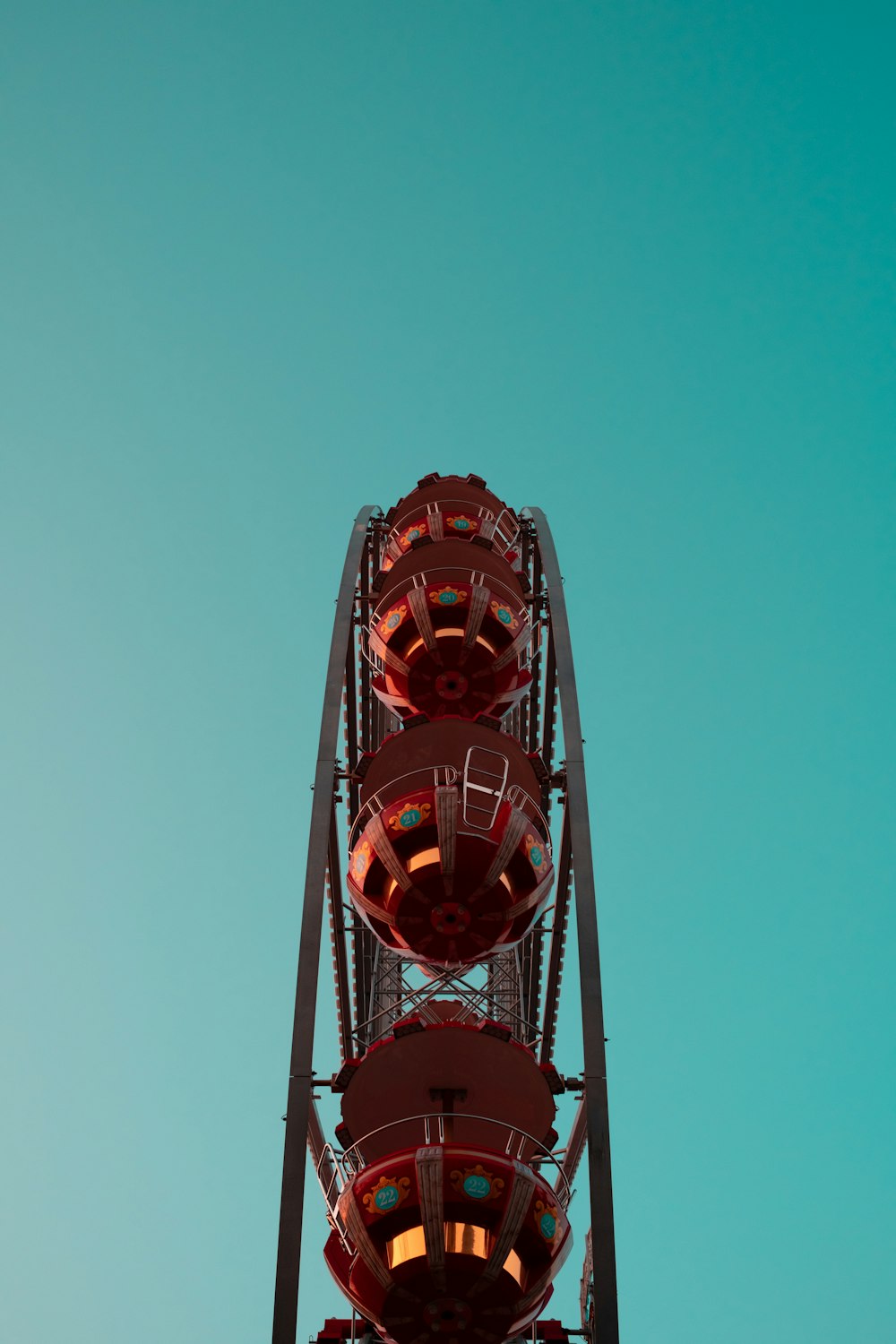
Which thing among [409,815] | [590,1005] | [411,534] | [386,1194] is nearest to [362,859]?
[409,815]

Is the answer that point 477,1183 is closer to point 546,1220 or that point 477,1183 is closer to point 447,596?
point 546,1220

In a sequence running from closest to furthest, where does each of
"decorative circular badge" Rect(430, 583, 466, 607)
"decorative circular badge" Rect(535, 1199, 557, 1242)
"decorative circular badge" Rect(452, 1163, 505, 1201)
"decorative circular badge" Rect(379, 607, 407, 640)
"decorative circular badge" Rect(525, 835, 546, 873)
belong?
1. "decorative circular badge" Rect(452, 1163, 505, 1201)
2. "decorative circular badge" Rect(535, 1199, 557, 1242)
3. "decorative circular badge" Rect(525, 835, 546, 873)
4. "decorative circular badge" Rect(430, 583, 466, 607)
5. "decorative circular badge" Rect(379, 607, 407, 640)

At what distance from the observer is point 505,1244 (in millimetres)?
9922

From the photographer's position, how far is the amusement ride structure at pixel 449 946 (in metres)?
9.91

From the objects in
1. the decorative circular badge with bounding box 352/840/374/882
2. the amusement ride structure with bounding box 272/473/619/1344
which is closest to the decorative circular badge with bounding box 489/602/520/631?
the amusement ride structure with bounding box 272/473/619/1344

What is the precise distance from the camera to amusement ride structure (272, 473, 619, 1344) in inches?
390

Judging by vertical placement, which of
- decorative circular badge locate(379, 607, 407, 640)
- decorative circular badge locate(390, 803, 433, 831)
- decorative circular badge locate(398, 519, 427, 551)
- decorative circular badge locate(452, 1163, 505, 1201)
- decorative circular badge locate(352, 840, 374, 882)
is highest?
decorative circular badge locate(398, 519, 427, 551)

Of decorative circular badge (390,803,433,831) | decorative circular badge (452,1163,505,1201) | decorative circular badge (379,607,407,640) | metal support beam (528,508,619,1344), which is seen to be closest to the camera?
metal support beam (528,508,619,1344)

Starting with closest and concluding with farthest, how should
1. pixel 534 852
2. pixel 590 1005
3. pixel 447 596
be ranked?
pixel 590 1005 → pixel 534 852 → pixel 447 596

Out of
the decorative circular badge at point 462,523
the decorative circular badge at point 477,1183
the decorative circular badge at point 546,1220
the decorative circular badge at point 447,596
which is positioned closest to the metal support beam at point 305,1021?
the decorative circular badge at point 477,1183

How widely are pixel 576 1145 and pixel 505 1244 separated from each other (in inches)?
76.4

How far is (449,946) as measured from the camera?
12.8 meters

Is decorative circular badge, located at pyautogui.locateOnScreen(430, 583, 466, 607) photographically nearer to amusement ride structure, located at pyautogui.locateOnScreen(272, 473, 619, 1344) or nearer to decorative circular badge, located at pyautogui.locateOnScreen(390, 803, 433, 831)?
amusement ride structure, located at pyautogui.locateOnScreen(272, 473, 619, 1344)

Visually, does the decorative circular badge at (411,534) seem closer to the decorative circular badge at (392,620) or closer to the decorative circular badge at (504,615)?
the decorative circular badge at (392,620)
